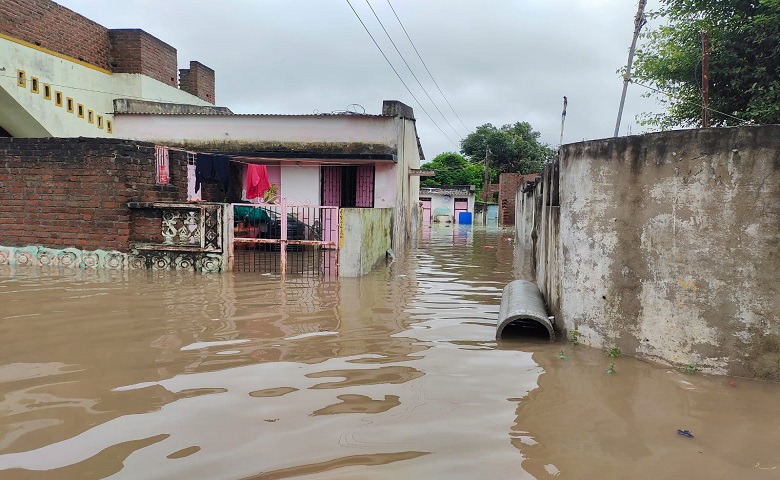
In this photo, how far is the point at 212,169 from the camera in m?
13.2

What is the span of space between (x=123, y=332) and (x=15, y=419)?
1901 mm

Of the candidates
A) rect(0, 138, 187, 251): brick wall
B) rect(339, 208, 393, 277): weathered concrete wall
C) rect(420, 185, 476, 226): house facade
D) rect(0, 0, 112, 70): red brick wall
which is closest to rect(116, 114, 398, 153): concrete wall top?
rect(0, 0, 112, 70): red brick wall

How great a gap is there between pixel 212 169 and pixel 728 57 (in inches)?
521

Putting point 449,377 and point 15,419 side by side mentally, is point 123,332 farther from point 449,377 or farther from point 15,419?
point 449,377

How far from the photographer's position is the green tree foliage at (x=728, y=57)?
1096cm

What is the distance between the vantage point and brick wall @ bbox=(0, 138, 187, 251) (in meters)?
8.49

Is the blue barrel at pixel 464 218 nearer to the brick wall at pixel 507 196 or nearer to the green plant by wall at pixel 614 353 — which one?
the brick wall at pixel 507 196

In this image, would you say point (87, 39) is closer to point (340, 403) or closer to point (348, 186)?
point (348, 186)

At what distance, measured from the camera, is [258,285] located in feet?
24.9

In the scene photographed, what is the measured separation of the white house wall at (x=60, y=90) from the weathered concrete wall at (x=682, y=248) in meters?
14.6

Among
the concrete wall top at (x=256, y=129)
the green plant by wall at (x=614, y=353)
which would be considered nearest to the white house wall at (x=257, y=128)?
the concrete wall top at (x=256, y=129)

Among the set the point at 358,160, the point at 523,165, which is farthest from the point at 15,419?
the point at 523,165

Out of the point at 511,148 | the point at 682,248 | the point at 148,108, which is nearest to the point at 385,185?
the point at 148,108

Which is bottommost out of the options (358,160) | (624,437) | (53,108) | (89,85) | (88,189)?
(624,437)
